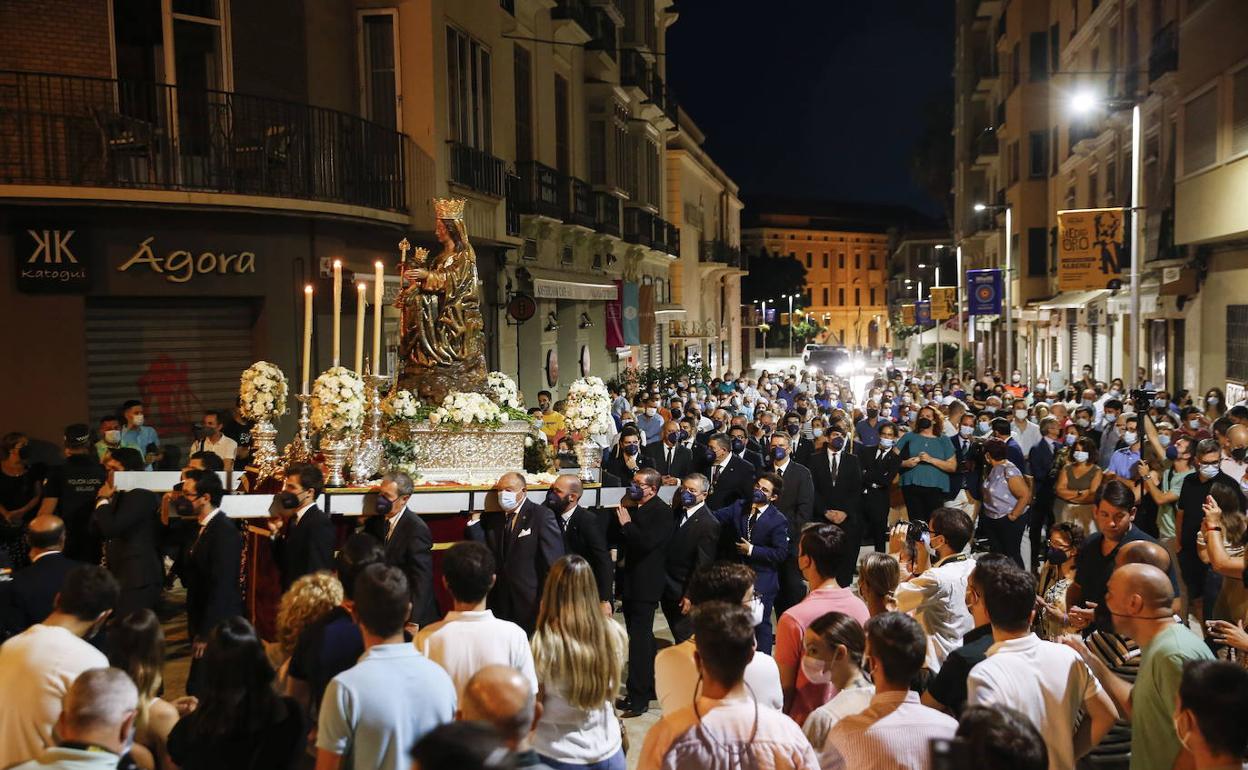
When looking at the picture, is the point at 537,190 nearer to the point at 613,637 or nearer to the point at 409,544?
the point at 409,544

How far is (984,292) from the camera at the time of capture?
3444 cm

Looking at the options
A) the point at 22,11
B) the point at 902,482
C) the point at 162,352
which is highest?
the point at 22,11

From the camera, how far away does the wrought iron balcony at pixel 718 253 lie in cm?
5194

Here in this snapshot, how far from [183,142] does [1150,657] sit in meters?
13.7

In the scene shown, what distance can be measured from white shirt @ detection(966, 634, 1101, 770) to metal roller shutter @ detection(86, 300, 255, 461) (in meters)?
12.5

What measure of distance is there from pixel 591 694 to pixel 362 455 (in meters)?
5.03

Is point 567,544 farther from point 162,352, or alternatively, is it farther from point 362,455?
point 162,352

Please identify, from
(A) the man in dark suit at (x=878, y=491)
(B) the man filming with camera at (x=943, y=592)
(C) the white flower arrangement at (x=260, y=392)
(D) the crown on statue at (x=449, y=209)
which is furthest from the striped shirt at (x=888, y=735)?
(A) the man in dark suit at (x=878, y=491)

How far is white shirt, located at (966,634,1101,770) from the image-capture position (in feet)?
14.7

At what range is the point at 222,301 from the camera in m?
15.3

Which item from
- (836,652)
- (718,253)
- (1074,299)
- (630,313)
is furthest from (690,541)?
(718,253)

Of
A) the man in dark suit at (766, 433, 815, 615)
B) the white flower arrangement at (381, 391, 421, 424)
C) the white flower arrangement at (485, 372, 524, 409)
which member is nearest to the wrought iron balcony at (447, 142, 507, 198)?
the white flower arrangement at (485, 372, 524, 409)

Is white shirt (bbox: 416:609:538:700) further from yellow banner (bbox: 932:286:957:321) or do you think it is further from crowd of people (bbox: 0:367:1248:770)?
yellow banner (bbox: 932:286:957:321)

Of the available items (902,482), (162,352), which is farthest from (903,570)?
(162,352)
